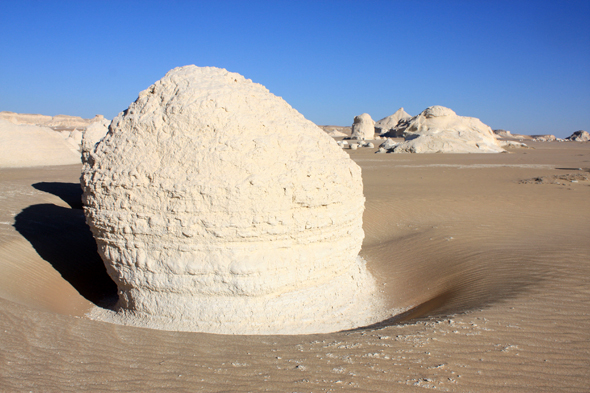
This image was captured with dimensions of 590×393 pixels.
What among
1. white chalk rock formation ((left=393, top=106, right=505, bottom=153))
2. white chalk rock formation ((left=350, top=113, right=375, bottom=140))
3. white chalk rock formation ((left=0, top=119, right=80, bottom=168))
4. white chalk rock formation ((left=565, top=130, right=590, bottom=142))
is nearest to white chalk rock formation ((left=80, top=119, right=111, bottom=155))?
white chalk rock formation ((left=0, top=119, right=80, bottom=168))

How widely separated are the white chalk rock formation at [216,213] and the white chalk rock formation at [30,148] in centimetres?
1773

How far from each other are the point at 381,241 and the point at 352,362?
207 inches

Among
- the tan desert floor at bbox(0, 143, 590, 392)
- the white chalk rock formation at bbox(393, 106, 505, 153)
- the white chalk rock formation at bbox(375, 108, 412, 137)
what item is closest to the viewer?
the tan desert floor at bbox(0, 143, 590, 392)

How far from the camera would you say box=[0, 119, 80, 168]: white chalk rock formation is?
1852 cm

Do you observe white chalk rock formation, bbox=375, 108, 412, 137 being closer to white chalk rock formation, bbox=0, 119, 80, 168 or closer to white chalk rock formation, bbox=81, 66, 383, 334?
white chalk rock formation, bbox=0, 119, 80, 168

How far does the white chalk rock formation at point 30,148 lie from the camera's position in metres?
18.5

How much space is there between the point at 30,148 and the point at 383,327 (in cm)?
2165

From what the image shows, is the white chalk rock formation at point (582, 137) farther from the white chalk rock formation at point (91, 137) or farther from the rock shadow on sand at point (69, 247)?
the rock shadow on sand at point (69, 247)

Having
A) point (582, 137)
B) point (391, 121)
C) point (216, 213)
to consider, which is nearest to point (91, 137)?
point (216, 213)

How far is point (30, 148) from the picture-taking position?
1945cm

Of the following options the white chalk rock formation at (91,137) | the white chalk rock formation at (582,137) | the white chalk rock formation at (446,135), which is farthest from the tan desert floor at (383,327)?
the white chalk rock formation at (582,137)

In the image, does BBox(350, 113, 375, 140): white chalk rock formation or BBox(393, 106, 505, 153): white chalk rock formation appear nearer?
BBox(393, 106, 505, 153): white chalk rock formation

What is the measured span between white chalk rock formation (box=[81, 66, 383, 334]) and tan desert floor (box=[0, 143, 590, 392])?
0.69m

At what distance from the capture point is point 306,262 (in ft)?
15.1
